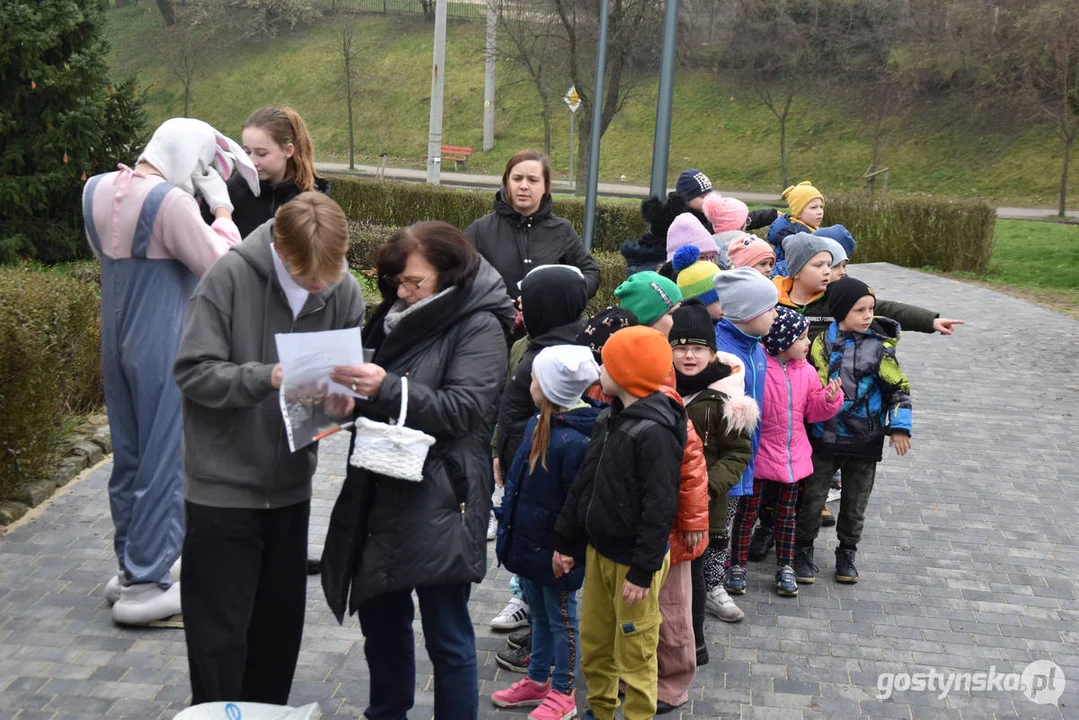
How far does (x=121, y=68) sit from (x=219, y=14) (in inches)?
216

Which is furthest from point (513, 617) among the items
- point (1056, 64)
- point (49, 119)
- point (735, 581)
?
point (1056, 64)

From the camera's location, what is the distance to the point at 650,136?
40.0 m

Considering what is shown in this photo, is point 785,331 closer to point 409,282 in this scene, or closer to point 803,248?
point 803,248

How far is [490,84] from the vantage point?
3762cm

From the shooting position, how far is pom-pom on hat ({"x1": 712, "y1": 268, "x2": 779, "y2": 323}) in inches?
194

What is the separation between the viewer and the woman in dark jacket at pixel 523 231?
575 centimetres

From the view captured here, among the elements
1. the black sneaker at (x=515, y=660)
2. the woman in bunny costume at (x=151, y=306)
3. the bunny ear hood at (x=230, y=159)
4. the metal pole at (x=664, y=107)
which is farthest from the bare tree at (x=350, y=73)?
the black sneaker at (x=515, y=660)

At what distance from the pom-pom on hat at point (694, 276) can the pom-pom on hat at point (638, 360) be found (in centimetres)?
142

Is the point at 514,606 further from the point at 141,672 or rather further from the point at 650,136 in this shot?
the point at 650,136

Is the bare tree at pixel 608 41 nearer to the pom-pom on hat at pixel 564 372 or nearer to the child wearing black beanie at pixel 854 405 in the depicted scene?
the child wearing black beanie at pixel 854 405

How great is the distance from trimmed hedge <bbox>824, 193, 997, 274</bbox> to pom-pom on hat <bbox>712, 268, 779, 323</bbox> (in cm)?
1507

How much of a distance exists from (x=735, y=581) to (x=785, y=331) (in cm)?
125

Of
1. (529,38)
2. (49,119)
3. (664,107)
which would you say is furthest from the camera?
(529,38)

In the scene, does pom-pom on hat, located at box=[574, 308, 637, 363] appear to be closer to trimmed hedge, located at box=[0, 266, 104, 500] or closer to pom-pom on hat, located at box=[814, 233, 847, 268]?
pom-pom on hat, located at box=[814, 233, 847, 268]
